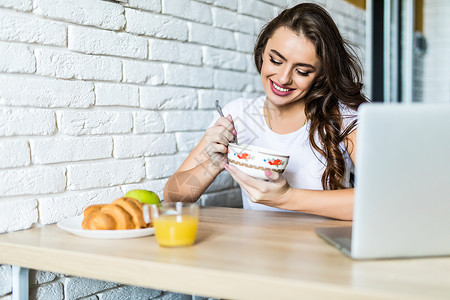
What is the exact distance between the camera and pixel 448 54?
403cm

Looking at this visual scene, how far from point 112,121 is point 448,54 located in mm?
3436

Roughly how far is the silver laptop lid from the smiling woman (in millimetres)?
568

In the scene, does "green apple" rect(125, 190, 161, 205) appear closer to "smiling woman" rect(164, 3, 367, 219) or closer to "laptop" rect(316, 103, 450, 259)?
"smiling woman" rect(164, 3, 367, 219)

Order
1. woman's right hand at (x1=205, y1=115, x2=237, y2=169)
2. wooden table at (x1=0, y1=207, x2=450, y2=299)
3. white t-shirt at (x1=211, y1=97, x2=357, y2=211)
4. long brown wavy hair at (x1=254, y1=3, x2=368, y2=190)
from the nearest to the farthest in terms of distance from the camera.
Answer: wooden table at (x1=0, y1=207, x2=450, y2=299) < woman's right hand at (x1=205, y1=115, x2=237, y2=169) < long brown wavy hair at (x1=254, y1=3, x2=368, y2=190) < white t-shirt at (x1=211, y1=97, x2=357, y2=211)

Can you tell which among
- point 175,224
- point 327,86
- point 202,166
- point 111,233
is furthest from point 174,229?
point 327,86

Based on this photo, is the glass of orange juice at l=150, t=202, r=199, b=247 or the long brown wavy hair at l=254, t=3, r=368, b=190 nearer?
the glass of orange juice at l=150, t=202, r=199, b=247

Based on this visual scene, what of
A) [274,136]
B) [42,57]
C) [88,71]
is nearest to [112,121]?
[88,71]

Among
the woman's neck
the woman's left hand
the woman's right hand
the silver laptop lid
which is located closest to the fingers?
the woman's left hand

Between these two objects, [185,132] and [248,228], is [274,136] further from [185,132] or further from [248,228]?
[248,228]

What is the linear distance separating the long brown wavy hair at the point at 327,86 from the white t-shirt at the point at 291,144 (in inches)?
1.1

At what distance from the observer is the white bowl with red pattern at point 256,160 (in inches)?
46.2

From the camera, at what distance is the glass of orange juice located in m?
0.94

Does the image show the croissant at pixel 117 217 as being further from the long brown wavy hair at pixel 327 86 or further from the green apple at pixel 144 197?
the long brown wavy hair at pixel 327 86

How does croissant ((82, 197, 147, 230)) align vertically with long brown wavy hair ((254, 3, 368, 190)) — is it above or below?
below
